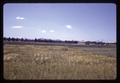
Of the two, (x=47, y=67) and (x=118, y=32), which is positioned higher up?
(x=118, y=32)

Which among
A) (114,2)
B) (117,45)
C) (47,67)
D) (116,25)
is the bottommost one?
(47,67)

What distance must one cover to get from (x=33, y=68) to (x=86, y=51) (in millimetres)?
4967

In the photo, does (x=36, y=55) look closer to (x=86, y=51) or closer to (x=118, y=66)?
(x=86, y=51)

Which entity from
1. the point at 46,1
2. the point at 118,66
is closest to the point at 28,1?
the point at 46,1

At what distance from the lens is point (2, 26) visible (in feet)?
9.77

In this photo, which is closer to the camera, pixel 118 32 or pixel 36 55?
pixel 118 32

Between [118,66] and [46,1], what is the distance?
1.26 meters

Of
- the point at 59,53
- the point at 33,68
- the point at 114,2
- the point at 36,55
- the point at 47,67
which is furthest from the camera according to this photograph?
the point at 59,53

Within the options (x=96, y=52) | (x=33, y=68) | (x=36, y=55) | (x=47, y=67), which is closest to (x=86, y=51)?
(x=96, y=52)

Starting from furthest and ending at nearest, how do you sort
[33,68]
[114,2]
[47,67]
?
[47,67] → [33,68] → [114,2]

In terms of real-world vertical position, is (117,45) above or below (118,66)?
above

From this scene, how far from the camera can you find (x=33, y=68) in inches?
192

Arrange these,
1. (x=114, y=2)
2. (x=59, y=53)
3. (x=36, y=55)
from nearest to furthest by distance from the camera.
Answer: (x=114, y=2) < (x=36, y=55) < (x=59, y=53)

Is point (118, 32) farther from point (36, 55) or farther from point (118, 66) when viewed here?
point (36, 55)
